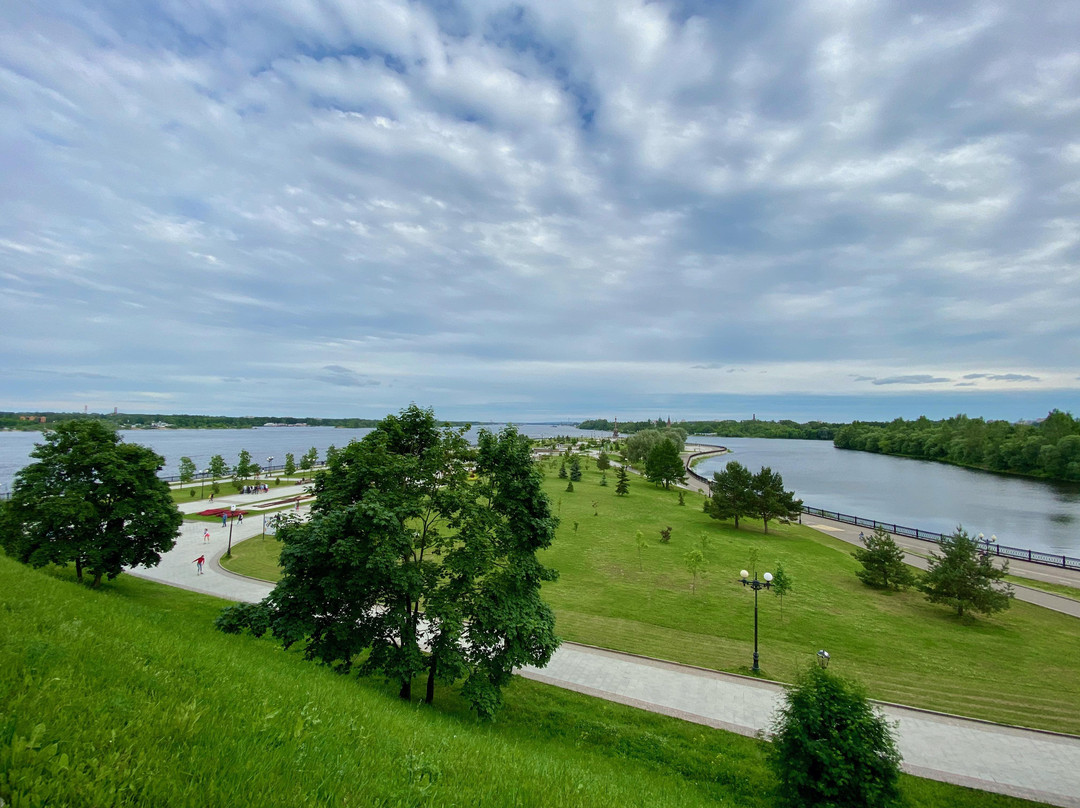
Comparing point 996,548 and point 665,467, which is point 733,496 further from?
point 665,467

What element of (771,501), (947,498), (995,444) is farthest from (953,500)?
(995,444)

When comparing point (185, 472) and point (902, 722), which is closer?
point (902, 722)

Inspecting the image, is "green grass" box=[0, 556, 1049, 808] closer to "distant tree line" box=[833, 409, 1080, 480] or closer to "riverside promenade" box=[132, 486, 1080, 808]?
"riverside promenade" box=[132, 486, 1080, 808]

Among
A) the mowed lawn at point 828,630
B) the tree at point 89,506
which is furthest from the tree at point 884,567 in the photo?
the tree at point 89,506

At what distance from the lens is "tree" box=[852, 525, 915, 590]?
25.2 meters

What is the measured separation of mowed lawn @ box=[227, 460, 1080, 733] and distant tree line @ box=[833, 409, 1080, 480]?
82710 millimetres

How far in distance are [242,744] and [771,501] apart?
139 ft

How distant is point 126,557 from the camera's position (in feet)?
61.5

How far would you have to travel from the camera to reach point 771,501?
130ft

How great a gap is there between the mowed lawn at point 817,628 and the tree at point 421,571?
24.4 feet

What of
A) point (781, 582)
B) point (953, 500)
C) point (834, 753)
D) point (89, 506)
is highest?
point (89, 506)

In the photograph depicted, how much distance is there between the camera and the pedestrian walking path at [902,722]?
10.4m

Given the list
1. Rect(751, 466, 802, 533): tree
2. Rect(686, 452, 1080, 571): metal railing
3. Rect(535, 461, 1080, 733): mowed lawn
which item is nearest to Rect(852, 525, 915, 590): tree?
Rect(535, 461, 1080, 733): mowed lawn

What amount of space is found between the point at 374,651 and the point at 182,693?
21.8ft
